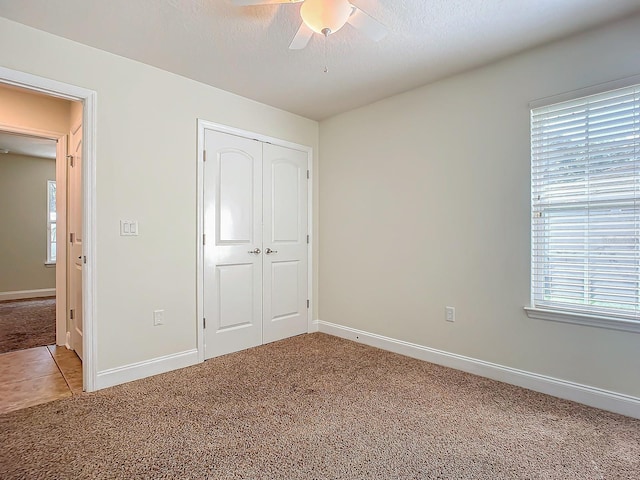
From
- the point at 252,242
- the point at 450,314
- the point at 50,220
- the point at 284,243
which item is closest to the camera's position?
the point at 450,314

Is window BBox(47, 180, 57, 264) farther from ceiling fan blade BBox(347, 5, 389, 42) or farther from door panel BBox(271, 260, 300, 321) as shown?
ceiling fan blade BBox(347, 5, 389, 42)

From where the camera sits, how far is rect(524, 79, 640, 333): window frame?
2.14 m

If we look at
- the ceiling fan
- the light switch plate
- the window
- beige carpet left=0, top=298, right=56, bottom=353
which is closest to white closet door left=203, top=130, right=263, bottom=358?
the light switch plate

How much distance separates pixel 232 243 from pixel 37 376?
6.13 feet

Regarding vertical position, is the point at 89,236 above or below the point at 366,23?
below

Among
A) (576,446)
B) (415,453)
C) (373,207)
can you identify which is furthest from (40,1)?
(576,446)

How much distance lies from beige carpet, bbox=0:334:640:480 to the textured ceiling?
2.43 metres

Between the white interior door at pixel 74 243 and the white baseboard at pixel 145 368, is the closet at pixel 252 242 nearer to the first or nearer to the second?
the white baseboard at pixel 145 368

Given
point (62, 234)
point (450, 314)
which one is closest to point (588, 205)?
point (450, 314)

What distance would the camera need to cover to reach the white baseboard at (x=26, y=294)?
240 inches

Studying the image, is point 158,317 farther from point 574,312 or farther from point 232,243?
point 574,312

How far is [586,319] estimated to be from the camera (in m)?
2.29

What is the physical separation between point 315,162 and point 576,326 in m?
2.95

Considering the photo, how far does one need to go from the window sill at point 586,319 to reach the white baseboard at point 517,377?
0.41m
